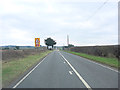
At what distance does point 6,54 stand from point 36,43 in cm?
1311

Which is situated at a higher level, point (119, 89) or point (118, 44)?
point (118, 44)

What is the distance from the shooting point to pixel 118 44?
76.3 ft

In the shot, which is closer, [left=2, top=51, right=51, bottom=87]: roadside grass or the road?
the road

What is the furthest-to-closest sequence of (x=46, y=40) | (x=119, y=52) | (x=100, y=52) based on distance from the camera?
1. (x=46, y=40)
2. (x=100, y=52)
3. (x=119, y=52)

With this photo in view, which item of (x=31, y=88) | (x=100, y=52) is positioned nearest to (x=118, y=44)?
(x=100, y=52)

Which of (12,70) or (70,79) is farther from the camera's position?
(12,70)

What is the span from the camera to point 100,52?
31.2 metres

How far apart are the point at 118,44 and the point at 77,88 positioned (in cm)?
1839

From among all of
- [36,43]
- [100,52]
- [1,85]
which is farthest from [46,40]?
[1,85]

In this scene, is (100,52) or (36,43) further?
(36,43)

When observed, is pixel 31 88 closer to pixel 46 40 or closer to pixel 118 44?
pixel 118 44

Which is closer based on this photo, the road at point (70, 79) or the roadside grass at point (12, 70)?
the road at point (70, 79)

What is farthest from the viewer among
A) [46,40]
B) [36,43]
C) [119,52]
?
[46,40]

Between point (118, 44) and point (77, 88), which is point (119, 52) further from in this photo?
point (77, 88)
